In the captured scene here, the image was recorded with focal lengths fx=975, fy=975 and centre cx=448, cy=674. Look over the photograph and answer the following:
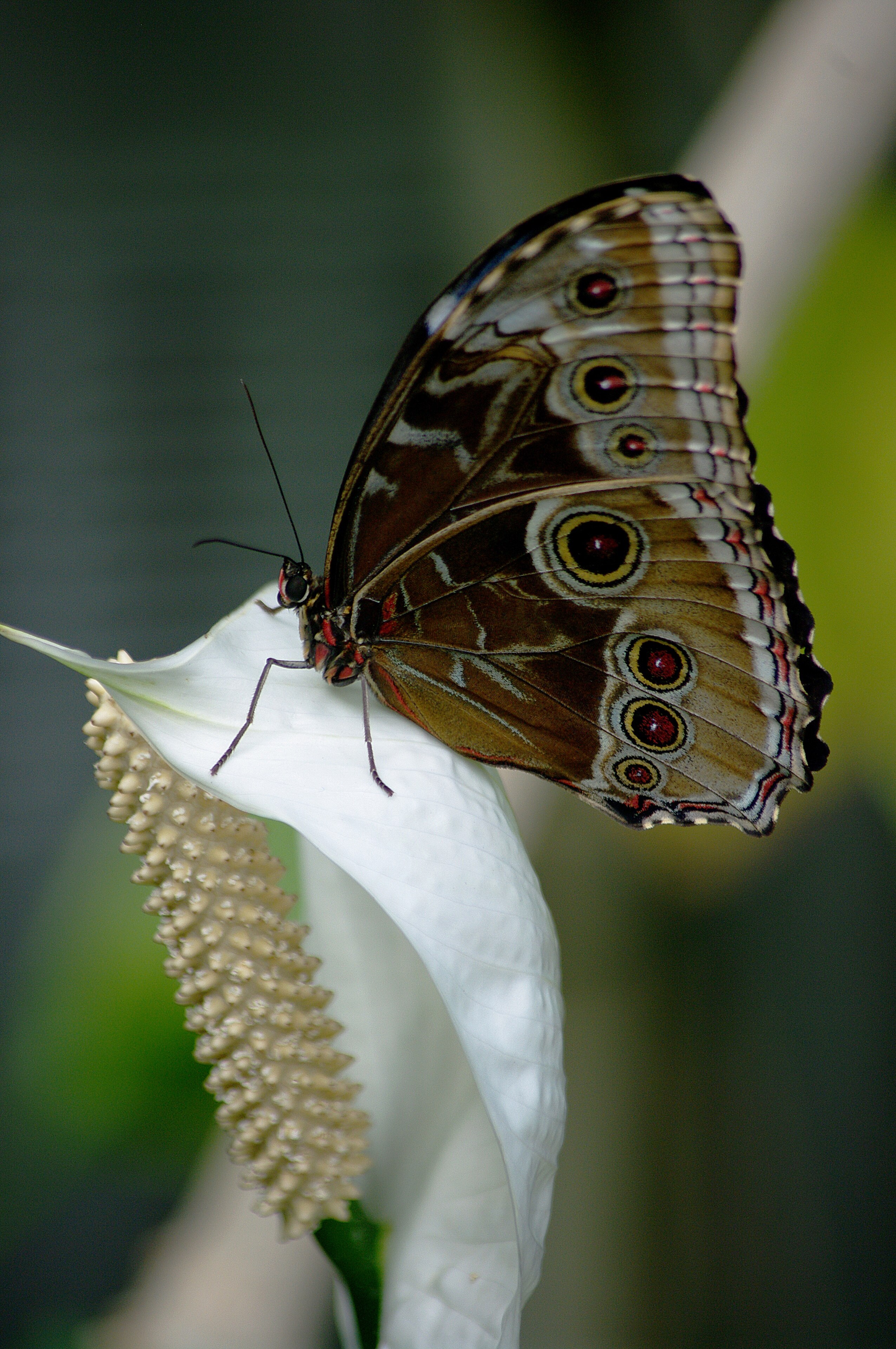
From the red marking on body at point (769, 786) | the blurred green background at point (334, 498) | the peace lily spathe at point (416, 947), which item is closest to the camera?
the peace lily spathe at point (416, 947)

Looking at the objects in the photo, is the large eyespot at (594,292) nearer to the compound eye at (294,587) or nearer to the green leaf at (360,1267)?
the compound eye at (294,587)

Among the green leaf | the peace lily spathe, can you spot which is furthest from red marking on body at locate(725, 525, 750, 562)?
the green leaf

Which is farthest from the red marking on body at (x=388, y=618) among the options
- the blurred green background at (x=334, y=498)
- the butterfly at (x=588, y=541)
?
the blurred green background at (x=334, y=498)

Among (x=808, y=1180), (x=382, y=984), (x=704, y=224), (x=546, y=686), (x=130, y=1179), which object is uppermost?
(x=704, y=224)

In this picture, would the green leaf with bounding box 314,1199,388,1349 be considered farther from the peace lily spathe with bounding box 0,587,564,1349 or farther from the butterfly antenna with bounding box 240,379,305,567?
the butterfly antenna with bounding box 240,379,305,567

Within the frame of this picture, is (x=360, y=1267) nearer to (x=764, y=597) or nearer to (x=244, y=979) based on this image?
(x=244, y=979)

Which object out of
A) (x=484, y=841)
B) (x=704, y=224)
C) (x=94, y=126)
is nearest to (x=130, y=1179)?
(x=484, y=841)

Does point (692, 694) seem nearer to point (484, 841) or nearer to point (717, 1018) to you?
point (484, 841)
